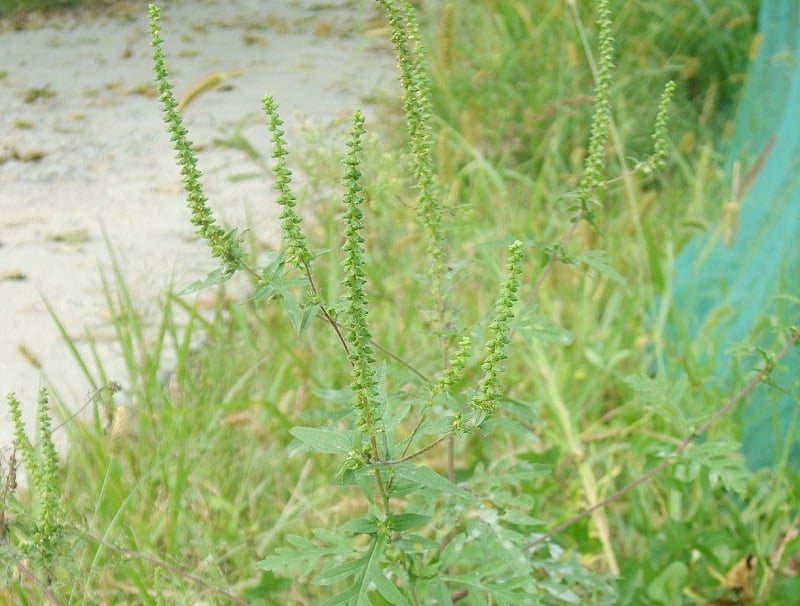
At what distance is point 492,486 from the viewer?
4.38ft

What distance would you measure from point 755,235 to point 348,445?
182 cm

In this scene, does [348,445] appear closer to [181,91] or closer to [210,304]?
[210,304]

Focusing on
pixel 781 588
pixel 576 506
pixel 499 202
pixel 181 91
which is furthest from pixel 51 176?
pixel 781 588

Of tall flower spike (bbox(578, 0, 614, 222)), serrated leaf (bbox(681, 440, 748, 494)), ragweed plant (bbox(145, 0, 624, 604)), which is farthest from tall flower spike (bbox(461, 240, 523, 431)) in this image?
serrated leaf (bbox(681, 440, 748, 494))

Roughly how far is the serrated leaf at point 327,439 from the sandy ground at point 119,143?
81 centimetres

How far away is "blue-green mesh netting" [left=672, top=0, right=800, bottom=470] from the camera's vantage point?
2129 millimetres

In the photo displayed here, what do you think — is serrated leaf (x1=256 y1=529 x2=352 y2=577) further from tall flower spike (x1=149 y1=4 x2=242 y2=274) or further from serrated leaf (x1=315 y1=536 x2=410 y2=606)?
tall flower spike (x1=149 y1=4 x2=242 y2=274)

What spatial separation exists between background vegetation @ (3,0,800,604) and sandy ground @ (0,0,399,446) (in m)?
0.15

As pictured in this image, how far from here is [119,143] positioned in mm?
3268

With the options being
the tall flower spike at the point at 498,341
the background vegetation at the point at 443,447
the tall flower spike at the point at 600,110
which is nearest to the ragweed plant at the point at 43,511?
the background vegetation at the point at 443,447

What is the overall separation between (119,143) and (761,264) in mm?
1991

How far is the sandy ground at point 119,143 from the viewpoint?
226 centimetres

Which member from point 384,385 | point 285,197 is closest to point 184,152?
point 285,197

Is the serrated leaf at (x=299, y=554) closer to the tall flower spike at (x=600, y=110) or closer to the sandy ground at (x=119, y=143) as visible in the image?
the tall flower spike at (x=600, y=110)
